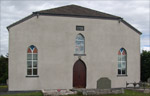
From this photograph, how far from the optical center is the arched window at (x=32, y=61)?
746 inches

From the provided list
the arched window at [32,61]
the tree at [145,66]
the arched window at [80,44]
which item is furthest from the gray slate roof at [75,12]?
Answer: the tree at [145,66]

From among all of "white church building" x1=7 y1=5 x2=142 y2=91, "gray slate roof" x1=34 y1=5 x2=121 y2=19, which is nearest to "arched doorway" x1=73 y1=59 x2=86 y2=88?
Answer: "white church building" x1=7 y1=5 x2=142 y2=91

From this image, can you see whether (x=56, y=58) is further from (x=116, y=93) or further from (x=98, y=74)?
Answer: (x=116, y=93)

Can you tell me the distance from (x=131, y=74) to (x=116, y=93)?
626cm

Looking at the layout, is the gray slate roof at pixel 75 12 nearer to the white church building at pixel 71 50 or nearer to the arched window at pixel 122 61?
the white church building at pixel 71 50

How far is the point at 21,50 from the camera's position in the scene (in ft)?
61.6

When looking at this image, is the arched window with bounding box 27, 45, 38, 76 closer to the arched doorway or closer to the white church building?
the white church building

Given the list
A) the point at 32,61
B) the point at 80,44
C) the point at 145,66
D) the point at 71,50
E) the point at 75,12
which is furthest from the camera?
the point at 145,66

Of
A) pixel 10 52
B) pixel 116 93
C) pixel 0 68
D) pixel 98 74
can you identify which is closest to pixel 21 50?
pixel 10 52

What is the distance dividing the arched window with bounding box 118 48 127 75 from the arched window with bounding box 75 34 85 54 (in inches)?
161

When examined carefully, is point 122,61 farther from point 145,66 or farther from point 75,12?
point 75,12

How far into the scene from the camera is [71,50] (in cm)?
2003

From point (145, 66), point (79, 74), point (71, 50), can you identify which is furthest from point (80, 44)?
point (145, 66)

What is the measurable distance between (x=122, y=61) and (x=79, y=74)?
490cm
